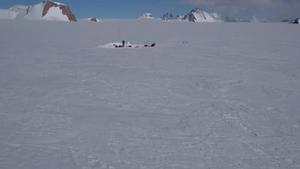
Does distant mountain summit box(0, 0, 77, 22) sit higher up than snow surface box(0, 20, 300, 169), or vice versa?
distant mountain summit box(0, 0, 77, 22)

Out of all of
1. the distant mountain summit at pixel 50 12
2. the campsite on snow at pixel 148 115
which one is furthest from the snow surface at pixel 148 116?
the distant mountain summit at pixel 50 12

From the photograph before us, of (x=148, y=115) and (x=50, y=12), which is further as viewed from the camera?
(x=50, y=12)

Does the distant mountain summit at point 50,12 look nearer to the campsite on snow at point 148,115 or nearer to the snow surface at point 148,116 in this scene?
the campsite on snow at point 148,115

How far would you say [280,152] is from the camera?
169 inches

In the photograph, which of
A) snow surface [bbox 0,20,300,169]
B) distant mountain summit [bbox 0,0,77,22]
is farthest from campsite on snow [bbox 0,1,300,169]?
distant mountain summit [bbox 0,0,77,22]

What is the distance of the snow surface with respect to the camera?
161 inches

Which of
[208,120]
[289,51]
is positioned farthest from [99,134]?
[289,51]

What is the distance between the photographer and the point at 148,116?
5707 millimetres

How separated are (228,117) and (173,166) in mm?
2027

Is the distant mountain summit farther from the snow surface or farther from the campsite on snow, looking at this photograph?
the snow surface

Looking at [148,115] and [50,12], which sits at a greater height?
[50,12]

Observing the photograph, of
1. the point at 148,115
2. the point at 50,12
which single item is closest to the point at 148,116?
the point at 148,115

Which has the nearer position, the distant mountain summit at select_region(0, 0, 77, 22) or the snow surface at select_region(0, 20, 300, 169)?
the snow surface at select_region(0, 20, 300, 169)

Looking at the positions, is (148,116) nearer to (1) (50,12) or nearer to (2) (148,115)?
(2) (148,115)
